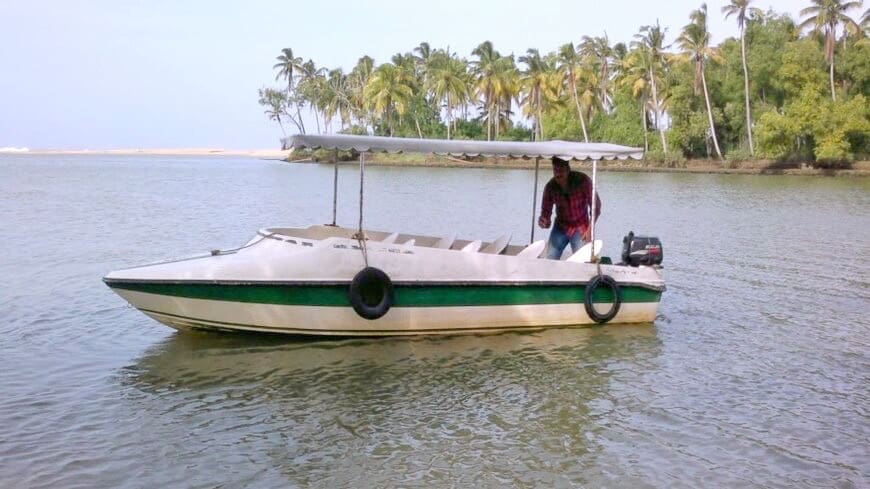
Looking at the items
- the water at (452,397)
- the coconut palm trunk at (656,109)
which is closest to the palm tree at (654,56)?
the coconut palm trunk at (656,109)

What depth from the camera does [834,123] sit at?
57.5 m

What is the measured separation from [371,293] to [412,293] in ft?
1.71

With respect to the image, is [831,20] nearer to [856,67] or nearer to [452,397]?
[856,67]

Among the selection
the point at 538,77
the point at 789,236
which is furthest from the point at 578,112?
the point at 789,236

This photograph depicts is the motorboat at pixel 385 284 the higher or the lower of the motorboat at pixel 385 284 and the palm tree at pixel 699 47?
the lower

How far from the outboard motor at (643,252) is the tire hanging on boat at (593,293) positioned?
64 cm

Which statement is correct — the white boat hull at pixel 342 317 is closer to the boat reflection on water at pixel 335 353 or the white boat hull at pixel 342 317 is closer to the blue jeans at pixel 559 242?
the boat reflection on water at pixel 335 353

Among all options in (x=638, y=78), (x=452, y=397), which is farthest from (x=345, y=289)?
(x=638, y=78)

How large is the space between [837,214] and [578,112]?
51.3 m

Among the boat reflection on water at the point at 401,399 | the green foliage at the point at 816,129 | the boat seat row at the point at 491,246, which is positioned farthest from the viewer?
the green foliage at the point at 816,129

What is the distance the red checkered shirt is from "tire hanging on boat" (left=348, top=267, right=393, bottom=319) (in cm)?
292

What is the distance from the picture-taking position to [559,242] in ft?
37.3

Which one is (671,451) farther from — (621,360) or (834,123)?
(834,123)

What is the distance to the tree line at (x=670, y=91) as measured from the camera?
60188 mm
